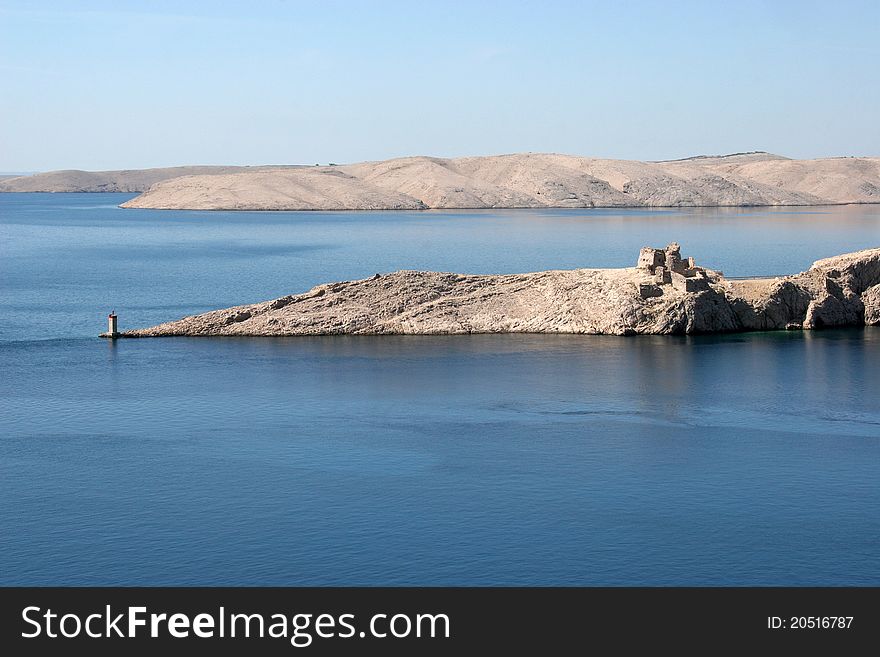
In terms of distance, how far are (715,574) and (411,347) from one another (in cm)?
3296

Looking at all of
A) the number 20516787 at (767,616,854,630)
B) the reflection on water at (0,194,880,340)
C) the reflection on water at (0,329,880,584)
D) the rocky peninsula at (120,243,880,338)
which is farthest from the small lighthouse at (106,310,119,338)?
the number 20516787 at (767,616,854,630)

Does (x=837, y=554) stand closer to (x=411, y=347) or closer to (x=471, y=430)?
(x=471, y=430)

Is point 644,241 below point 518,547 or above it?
above

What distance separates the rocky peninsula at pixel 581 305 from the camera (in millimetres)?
63781

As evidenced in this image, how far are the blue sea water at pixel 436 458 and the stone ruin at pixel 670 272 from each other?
275cm

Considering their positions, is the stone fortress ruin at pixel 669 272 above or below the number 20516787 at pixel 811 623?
above

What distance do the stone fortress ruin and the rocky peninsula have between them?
0.17 ft

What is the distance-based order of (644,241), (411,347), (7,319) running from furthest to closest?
(644,241), (7,319), (411,347)

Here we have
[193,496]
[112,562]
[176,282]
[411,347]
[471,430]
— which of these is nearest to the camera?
[112,562]

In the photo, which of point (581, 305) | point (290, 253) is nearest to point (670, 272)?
point (581, 305)

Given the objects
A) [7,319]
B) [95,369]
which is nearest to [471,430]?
[95,369]

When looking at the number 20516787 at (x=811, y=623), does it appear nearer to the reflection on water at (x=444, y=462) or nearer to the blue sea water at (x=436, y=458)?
the blue sea water at (x=436, y=458)

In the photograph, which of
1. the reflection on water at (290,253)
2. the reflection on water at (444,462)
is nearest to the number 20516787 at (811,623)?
the reflection on water at (444,462)

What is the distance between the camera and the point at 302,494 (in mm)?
37125
